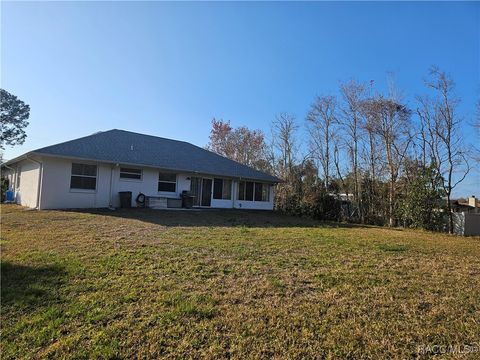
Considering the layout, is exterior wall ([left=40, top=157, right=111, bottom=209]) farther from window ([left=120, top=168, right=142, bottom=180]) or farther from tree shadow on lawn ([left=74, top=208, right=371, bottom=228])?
tree shadow on lawn ([left=74, top=208, right=371, bottom=228])

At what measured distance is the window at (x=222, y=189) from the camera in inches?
757

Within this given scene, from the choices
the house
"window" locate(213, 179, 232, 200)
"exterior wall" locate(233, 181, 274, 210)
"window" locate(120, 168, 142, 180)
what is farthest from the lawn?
"exterior wall" locate(233, 181, 274, 210)

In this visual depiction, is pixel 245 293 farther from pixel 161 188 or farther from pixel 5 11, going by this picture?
pixel 161 188

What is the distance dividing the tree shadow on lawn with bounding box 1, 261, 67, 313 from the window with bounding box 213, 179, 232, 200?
14.2m

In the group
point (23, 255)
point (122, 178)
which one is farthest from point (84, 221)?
point (122, 178)

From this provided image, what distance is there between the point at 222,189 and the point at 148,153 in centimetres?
498

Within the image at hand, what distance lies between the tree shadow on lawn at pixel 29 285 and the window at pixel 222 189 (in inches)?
557

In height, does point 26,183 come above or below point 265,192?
below

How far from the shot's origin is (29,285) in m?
4.38

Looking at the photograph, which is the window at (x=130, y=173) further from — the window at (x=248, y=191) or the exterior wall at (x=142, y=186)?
the window at (x=248, y=191)

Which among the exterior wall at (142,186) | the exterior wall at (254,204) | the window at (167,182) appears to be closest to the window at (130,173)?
the exterior wall at (142,186)

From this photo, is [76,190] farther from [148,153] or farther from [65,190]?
[148,153]

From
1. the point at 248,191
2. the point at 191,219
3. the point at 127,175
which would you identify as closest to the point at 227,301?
the point at 191,219

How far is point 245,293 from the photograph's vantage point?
13.5 feet
